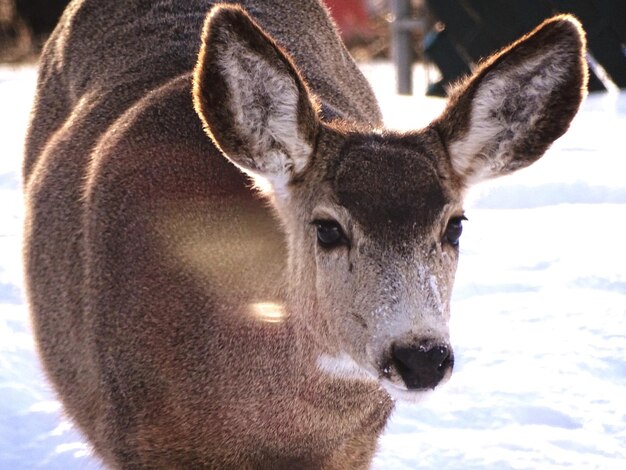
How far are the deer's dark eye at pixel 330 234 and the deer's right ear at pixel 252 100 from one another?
27 cm

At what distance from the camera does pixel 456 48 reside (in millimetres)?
11508

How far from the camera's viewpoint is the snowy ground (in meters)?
4.56

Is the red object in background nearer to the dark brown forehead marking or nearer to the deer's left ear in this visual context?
the deer's left ear

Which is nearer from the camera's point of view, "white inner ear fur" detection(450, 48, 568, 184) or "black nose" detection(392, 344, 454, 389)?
"black nose" detection(392, 344, 454, 389)

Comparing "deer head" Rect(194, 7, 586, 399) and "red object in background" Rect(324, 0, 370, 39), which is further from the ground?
"deer head" Rect(194, 7, 586, 399)

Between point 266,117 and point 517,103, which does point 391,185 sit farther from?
point 517,103

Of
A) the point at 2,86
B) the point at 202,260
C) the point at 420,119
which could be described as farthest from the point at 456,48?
the point at 202,260

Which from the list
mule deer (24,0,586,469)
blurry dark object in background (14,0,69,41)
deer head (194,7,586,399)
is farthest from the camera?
blurry dark object in background (14,0,69,41)

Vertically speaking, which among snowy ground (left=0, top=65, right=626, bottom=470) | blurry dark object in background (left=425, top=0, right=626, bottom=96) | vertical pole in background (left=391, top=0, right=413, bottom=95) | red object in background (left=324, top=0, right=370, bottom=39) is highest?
snowy ground (left=0, top=65, right=626, bottom=470)

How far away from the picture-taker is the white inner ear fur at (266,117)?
3.49 m

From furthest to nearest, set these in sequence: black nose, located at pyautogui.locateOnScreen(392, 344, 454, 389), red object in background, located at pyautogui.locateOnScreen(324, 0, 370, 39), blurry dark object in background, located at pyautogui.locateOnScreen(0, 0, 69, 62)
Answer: blurry dark object in background, located at pyautogui.locateOnScreen(0, 0, 69, 62) → red object in background, located at pyautogui.locateOnScreen(324, 0, 370, 39) → black nose, located at pyautogui.locateOnScreen(392, 344, 454, 389)

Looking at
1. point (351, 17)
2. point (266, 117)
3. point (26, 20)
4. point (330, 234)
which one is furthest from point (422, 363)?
point (26, 20)

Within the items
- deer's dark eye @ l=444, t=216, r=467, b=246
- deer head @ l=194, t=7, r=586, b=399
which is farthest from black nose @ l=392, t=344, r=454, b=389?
deer's dark eye @ l=444, t=216, r=467, b=246

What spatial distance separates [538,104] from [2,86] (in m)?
9.52
